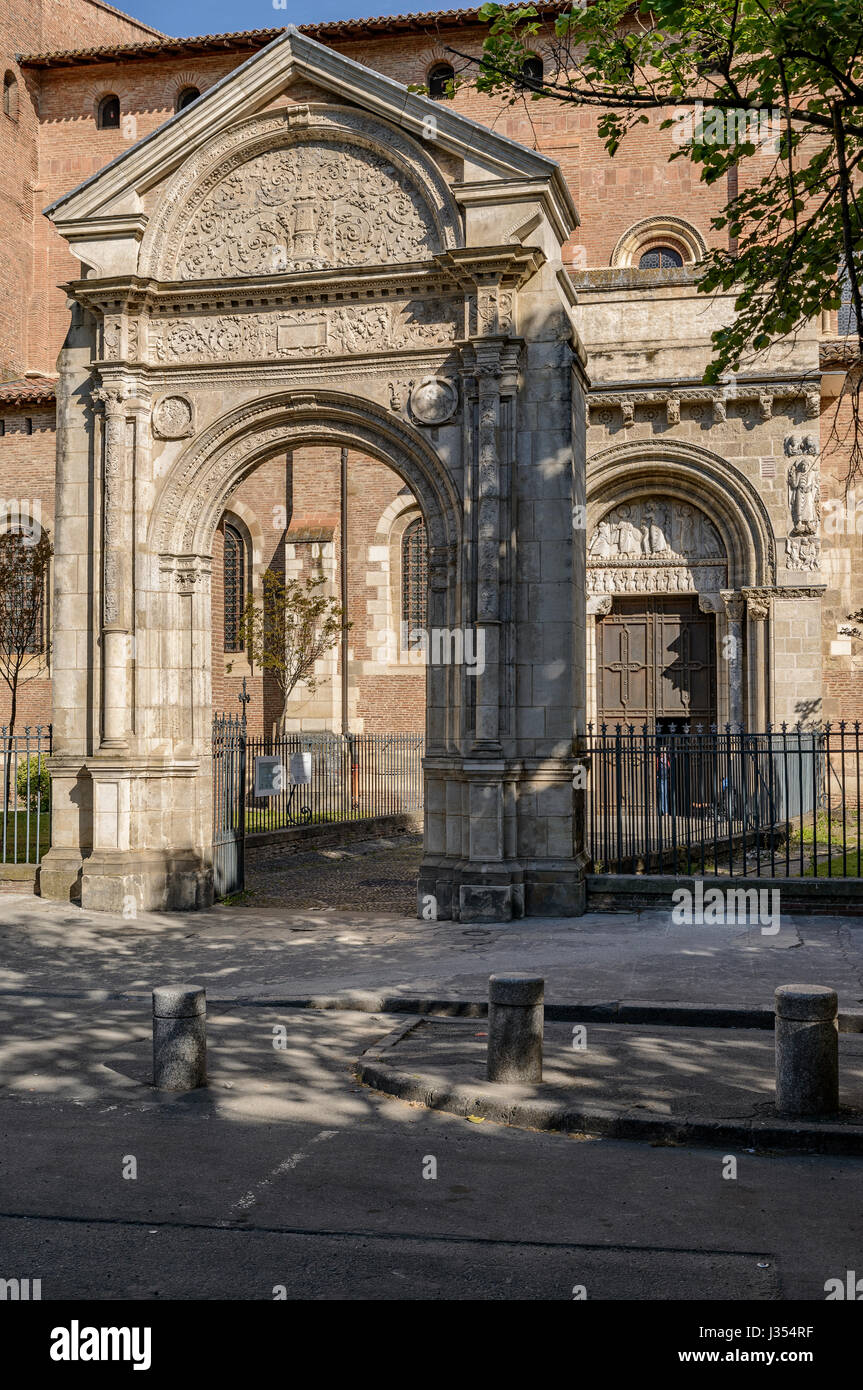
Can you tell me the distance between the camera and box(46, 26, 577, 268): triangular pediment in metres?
13.3

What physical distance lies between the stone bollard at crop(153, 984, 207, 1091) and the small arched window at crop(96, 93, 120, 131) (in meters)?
30.4

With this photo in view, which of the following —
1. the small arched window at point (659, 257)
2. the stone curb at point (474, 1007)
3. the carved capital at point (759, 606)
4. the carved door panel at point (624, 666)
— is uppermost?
the small arched window at point (659, 257)

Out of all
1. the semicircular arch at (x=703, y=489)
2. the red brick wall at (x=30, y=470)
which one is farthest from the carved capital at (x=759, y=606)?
the red brick wall at (x=30, y=470)

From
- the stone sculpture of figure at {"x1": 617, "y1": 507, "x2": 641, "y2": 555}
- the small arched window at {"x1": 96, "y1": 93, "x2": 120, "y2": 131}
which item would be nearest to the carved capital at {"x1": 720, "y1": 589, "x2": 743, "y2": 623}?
the stone sculpture of figure at {"x1": 617, "y1": 507, "x2": 641, "y2": 555}

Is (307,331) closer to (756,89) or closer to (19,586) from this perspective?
(756,89)

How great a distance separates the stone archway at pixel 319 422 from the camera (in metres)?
13.1

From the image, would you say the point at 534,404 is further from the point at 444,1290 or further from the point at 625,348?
the point at 444,1290

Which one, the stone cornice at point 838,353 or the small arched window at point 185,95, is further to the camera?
the small arched window at point 185,95

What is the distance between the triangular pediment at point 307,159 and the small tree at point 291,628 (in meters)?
12.7

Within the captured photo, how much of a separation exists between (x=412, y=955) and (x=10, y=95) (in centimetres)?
2894

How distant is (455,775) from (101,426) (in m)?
5.81

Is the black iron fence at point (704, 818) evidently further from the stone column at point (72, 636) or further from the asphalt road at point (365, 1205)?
the asphalt road at point (365, 1205)

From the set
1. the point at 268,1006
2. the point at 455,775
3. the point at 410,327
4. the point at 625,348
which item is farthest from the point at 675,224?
the point at 268,1006

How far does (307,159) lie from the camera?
557 inches
